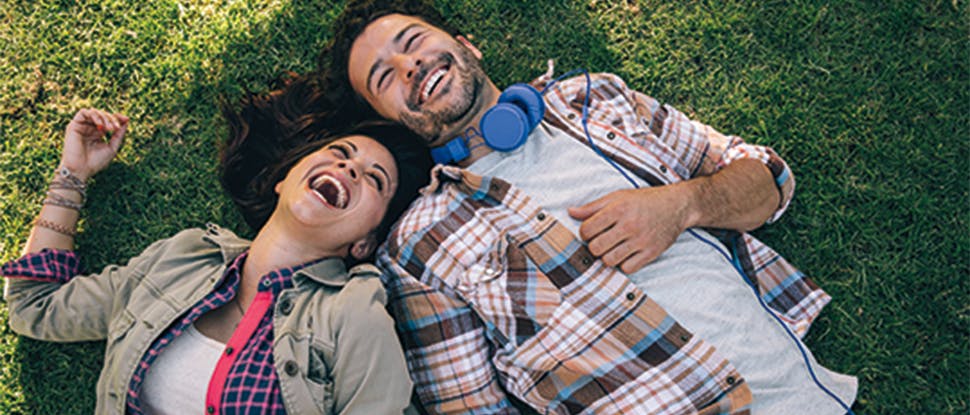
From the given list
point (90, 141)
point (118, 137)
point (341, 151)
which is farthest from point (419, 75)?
point (90, 141)

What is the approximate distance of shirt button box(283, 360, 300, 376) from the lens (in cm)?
243

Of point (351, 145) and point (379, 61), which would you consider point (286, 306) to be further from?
point (379, 61)

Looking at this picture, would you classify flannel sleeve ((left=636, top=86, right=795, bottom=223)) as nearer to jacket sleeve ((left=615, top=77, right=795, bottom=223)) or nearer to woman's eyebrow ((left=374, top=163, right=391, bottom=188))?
jacket sleeve ((left=615, top=77, right=795, bottom=223))

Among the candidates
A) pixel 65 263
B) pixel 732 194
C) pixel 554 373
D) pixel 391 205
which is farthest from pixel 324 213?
pixel 732 194

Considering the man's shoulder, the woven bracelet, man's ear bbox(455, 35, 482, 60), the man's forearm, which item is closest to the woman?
the woven bracelet

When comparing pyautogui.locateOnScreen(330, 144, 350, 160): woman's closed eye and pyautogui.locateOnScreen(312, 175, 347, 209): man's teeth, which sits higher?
pyautogui.locateOnScreen(330, 144, 350, 160): woman's closed eye

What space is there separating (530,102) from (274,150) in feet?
4.18

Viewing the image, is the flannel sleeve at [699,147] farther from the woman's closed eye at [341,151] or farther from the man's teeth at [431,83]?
the woman's closed eye at [341,151]

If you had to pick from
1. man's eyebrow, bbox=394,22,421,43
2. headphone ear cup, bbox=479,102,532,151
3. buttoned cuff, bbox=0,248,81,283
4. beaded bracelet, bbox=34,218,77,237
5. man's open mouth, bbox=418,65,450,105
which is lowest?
buttoned cuff, bbox=0,248,81,283

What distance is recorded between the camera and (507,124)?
2.68 m

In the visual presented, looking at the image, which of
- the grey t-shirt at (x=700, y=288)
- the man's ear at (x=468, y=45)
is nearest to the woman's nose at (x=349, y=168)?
the grey t-shirt at (x=700, y=288)

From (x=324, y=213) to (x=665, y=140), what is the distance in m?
1.44

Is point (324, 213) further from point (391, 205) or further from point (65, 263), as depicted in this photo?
point (65, 263)

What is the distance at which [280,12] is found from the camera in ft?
11.4
